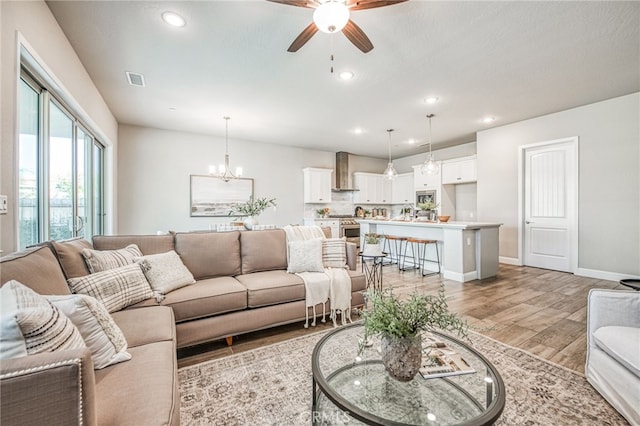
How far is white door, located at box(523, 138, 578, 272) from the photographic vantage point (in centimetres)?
460

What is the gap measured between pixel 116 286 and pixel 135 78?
282cm

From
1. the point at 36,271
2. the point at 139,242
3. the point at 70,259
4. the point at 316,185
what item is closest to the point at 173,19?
the point at 139,242

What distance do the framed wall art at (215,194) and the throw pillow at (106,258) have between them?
3.82 metres

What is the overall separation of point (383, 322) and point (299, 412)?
2.67 feet

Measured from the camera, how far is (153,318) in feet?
5.71

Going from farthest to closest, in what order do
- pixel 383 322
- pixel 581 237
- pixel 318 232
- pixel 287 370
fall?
pixel 581 237
pixel 318 232
pixel 287 370
pixel 383 322

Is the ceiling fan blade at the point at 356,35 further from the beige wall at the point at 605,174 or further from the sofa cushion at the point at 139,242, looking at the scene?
the beige wall at the point at 605,174

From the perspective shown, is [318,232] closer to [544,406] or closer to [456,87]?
[544,406]

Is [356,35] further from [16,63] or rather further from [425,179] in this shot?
[425,179]

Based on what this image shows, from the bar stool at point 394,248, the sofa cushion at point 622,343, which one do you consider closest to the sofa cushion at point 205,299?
the sofa cushion at point 622,343

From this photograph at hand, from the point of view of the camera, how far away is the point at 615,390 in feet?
5.01

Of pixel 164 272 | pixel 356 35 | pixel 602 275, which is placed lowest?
pixel 602 275

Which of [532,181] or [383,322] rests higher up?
[532,181]

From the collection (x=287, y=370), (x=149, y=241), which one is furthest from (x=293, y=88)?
(x=287, y=370)
